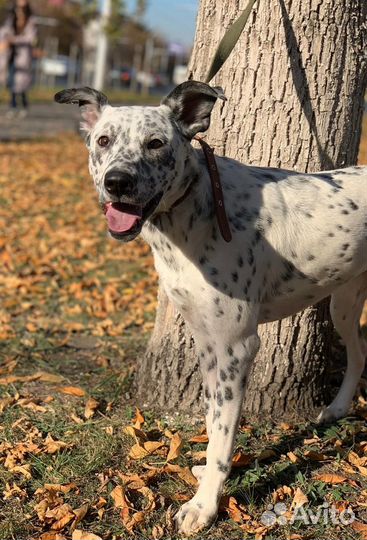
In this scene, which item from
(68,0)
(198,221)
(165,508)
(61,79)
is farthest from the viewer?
(61,79)

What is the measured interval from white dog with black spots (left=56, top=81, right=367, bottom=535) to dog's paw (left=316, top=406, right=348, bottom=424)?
97cm

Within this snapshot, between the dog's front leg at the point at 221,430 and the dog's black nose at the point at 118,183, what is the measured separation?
0.94 meters

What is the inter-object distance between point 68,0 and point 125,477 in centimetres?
4126

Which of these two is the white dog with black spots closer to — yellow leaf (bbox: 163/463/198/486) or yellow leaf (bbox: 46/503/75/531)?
yellow leaf (bbox: 163/463/198/486)

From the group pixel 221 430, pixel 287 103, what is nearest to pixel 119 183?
pixel 221 430

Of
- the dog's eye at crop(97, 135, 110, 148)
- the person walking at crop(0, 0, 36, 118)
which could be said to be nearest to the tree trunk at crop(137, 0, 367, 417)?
the dog's eye at crop(97, 135, 110, 148)

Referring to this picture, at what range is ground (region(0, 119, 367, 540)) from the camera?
11.4 ft

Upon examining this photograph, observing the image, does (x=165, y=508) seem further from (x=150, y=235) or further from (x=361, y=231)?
(x=361, y=231)

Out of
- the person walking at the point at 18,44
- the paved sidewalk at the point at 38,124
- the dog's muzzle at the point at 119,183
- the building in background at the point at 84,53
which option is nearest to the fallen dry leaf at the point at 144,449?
the dog's muzzle at the point at 119,183

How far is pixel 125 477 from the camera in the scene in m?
3.78

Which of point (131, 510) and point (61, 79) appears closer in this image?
point (131, 510)

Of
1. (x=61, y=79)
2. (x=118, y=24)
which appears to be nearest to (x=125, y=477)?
(x=118, y=24)

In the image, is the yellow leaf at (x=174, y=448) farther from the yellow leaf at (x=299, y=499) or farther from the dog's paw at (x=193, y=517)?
the yellow leaf at (x=299, y=499)

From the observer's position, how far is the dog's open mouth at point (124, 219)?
3.02m
